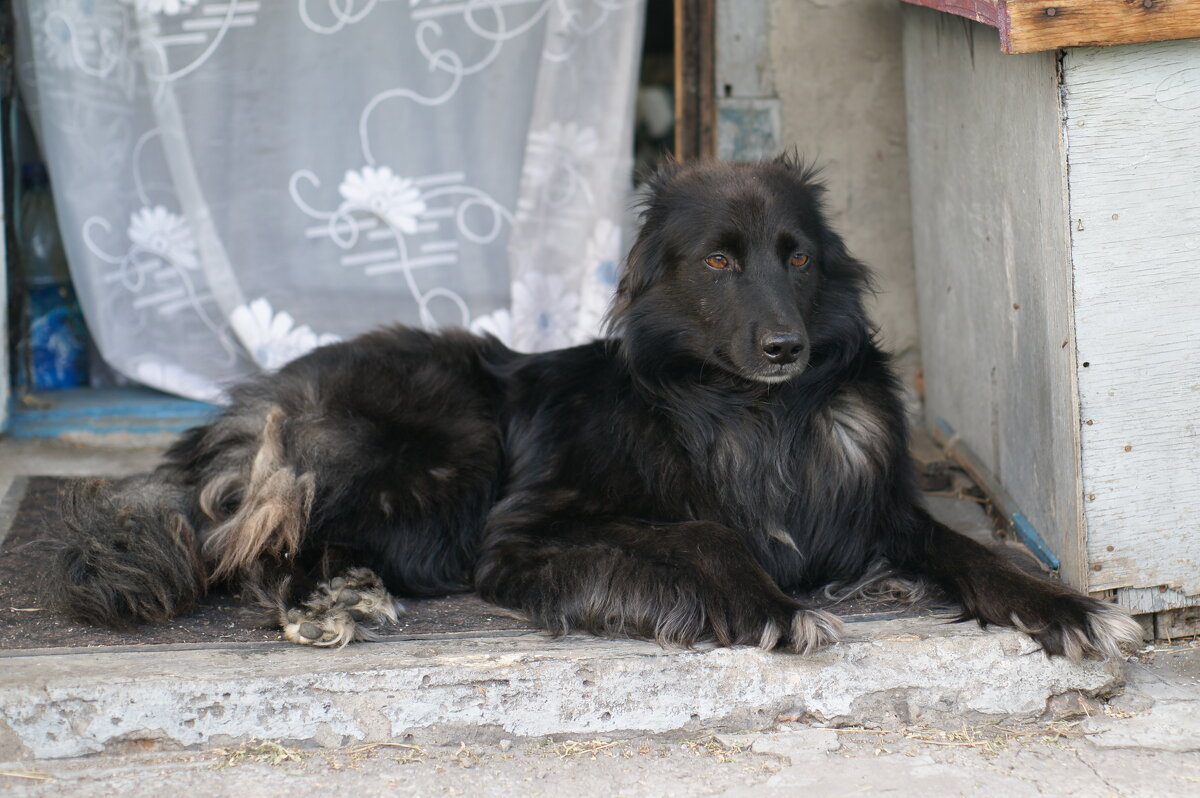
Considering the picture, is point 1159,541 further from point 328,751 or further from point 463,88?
point 463,88

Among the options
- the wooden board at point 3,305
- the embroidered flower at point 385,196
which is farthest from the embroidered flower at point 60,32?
the embroidered flower at point 385,196

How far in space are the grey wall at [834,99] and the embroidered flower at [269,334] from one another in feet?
6.08

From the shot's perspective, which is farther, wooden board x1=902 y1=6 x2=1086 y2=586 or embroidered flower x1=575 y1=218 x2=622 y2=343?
embroidered flower x1=575 y1=218 x2=622 y2=343

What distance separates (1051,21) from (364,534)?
226 centimetres

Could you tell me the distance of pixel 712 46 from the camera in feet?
17.0

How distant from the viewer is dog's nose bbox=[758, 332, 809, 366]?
131 inches

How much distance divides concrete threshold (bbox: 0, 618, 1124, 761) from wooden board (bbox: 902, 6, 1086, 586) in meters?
0.55

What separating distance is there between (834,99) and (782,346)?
222 centimetres

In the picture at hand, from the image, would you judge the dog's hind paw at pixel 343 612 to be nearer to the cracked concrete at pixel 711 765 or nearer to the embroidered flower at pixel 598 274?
the cracked concrete at pixel 711 765

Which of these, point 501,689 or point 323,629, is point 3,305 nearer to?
point 323,629

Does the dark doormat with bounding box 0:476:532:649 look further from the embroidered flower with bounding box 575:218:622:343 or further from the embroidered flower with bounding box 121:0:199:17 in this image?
the embroidered flower with bounding box 121:0:199:17

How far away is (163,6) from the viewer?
4844 mm

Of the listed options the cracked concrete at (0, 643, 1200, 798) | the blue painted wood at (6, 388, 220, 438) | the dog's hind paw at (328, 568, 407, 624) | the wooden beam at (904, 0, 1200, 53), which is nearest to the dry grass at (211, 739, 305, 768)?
the cracked concrete at (0, 643, 1200, 798)

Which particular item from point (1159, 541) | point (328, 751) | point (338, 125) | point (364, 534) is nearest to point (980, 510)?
point (1159, 541)
